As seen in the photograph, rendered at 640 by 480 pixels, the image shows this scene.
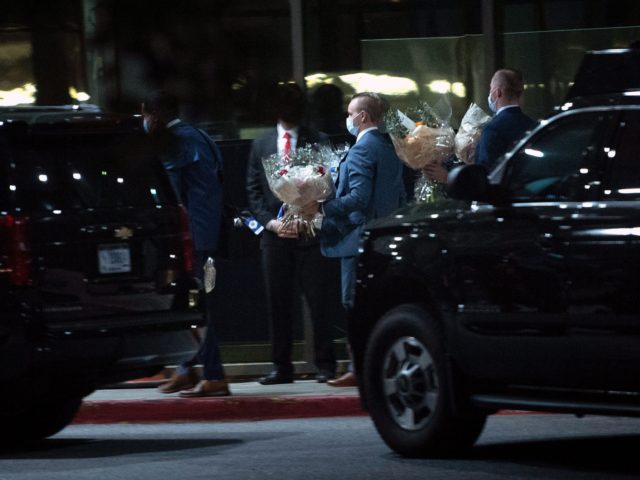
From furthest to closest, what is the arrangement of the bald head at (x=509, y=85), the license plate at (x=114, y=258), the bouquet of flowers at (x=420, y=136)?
the bouquet of flowers at (x=420, y=136), the bald head at (x=509, y=85), the license plate at (x=114, y=258)

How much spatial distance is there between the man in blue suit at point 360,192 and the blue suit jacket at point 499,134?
0.98 meters

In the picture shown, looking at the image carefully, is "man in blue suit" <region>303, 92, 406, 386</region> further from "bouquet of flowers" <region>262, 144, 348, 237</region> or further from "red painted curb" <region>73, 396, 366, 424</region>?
"red painted curb" <region>73, 396, 366, 424</region>

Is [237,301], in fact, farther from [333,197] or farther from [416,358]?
[416,358]

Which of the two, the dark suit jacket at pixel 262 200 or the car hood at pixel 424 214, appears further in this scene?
the dark suit jacket at pixel 262 200

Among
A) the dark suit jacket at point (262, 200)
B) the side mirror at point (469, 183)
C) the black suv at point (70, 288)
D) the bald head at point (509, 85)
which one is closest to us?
the side mirror at point (469, 183)

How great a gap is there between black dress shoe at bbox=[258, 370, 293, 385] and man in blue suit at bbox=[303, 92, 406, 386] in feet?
3.37

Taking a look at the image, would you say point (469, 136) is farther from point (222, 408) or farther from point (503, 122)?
point (222, 408)

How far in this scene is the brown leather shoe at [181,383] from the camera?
1078 centimetres

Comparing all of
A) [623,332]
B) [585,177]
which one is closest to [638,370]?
[623,332]

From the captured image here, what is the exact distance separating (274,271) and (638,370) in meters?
5.11

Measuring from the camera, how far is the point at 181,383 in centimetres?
1079

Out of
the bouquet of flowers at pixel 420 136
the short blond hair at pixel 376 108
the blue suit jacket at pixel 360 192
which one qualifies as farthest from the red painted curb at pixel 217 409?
the short blond hair at pixel 376 108

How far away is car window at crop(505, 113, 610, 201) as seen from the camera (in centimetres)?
672

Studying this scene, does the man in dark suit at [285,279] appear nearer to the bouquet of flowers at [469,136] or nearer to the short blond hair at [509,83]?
the bouquet of flowers at [469,136]
